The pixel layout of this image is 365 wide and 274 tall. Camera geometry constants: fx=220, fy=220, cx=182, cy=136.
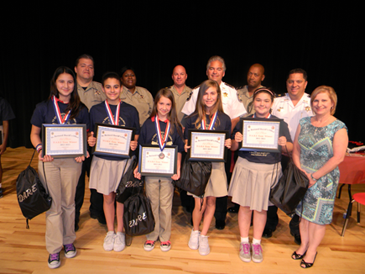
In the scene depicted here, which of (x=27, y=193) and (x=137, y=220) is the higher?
(x=27, y=193)

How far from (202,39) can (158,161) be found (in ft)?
13.7

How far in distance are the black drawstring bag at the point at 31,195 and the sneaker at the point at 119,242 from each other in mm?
786

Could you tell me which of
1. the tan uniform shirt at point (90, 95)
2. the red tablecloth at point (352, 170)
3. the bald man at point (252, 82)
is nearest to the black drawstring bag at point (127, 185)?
the tan uniform shirt at point (90, 95)

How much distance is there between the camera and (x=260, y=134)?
2033 millimetres

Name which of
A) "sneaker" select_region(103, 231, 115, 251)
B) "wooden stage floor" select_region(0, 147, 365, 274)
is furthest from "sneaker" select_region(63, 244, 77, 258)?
"sneaker" select_region(103, 231, 115, 251)

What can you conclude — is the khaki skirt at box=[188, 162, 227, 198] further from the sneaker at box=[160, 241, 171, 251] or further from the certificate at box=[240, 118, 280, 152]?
the sneaker at box=[160, 241, 171, 251]

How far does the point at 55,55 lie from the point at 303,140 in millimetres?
6637

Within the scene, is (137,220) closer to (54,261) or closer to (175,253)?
(175,253)

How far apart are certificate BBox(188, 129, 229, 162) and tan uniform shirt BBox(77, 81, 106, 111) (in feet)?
4.72

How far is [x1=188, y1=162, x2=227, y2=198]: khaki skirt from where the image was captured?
87.6 inches

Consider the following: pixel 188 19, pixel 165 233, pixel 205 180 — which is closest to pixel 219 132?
pixel 205 180

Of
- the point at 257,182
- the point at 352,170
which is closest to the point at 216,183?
A: the point at 257,182

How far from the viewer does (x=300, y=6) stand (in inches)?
193

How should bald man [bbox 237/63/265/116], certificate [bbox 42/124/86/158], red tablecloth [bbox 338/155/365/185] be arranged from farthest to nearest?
bald man [bbox 237/63/265/116] → red tablecloth [bbox 338/155/365/185] → certificate [bbox 42/124/86/158]
